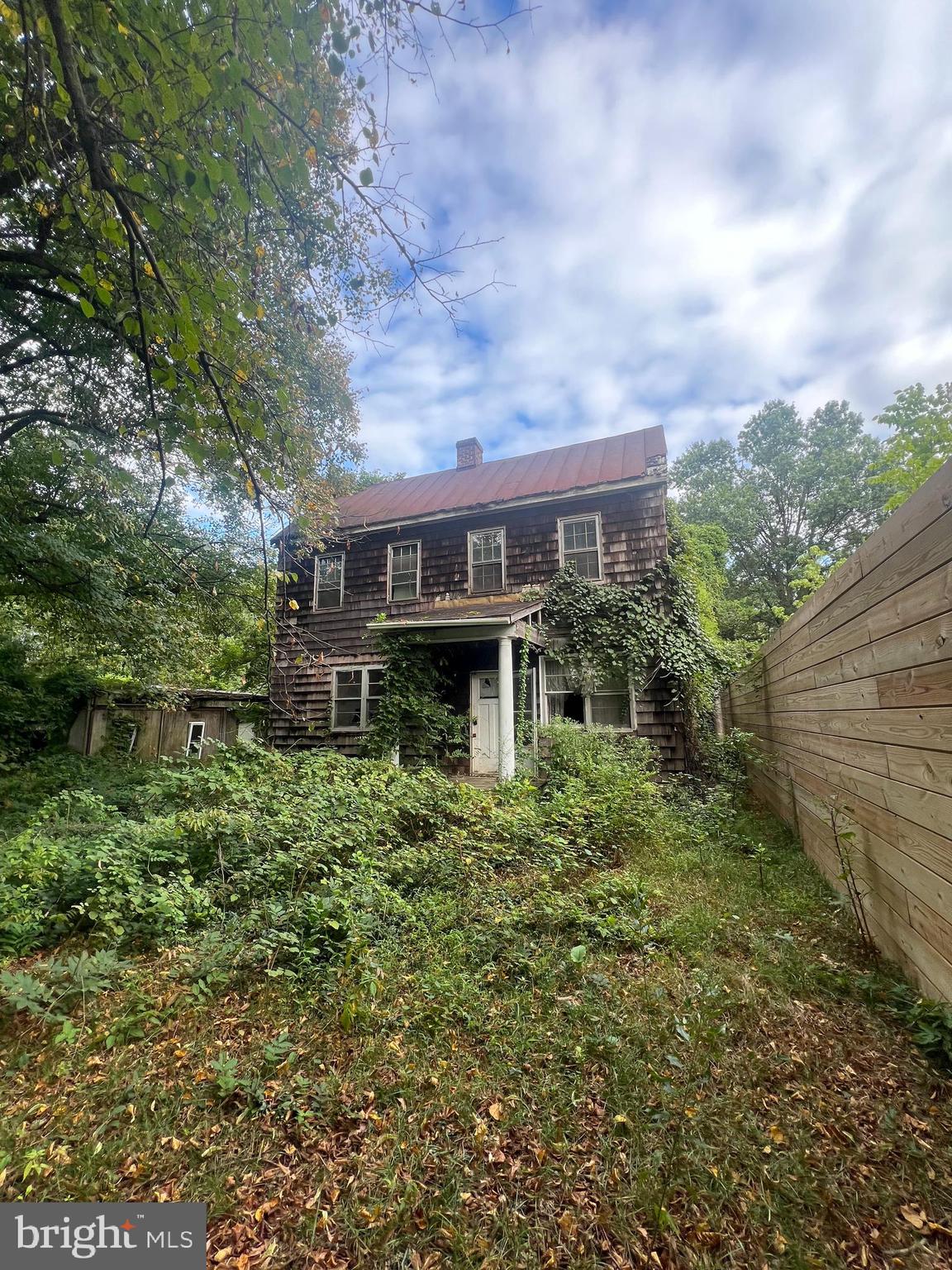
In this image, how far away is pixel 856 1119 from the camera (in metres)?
2.06

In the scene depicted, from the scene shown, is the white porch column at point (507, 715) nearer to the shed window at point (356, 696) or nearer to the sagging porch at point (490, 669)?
the sagging porch at point (490, 669)

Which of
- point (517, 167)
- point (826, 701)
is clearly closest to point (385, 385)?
point (517, 167)

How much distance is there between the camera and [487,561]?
39.3 ft

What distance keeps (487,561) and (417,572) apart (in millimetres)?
1826

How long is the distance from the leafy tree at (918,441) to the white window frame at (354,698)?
13100mm

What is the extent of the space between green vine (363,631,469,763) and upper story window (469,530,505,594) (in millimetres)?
2158

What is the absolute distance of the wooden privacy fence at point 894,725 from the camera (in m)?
2.28

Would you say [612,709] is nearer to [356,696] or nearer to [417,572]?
[417,572]

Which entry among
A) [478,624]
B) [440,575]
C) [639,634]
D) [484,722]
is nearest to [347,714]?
[484,722]

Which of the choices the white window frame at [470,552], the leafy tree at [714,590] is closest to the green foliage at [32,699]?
the white window frame at [470,552]

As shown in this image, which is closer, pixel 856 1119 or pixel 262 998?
pixel 856 1119

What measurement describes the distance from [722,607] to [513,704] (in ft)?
56.3

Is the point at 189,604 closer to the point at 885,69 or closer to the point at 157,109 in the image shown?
the point at 157,109

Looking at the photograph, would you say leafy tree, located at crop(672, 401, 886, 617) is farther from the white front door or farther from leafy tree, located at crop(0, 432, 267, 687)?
leafy tree, located at crop(0, 432, 267, 687)
